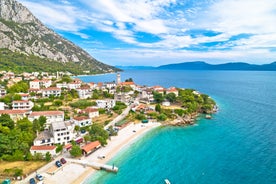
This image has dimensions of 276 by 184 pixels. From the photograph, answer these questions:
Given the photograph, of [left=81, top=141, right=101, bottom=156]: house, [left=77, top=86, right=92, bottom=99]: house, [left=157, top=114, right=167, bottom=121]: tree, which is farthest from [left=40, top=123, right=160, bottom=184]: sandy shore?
[left=77, top=86, right=92, bottom=99]: house

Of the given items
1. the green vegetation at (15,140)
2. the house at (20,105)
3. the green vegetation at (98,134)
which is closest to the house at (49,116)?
the green vegetation at (15,140)

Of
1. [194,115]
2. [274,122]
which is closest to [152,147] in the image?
[194,115]

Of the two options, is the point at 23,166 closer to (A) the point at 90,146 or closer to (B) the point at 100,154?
(A) the point at 90,146

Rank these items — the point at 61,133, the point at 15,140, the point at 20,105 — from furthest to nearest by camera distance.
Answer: the point at 20,105 < the point at 61,133 < the point at 15,140

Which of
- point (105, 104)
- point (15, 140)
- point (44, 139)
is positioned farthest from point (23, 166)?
point (105, 104)

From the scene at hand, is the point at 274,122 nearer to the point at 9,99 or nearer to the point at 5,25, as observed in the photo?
the point at 9,99

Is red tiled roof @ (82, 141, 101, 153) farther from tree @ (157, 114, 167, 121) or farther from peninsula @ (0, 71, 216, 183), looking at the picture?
tree @ (157, 114, 167, 121)

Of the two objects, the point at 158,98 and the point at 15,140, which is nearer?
Answer: the point at 15,140

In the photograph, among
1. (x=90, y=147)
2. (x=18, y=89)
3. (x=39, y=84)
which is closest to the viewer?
(x=90, y=147)
